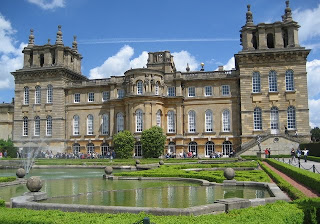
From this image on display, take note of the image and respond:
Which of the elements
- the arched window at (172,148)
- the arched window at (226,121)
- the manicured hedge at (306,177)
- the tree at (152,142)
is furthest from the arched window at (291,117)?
the manicured hedge at (306,177)

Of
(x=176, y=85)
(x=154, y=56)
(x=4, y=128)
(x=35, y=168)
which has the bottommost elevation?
(x=35, y=168)

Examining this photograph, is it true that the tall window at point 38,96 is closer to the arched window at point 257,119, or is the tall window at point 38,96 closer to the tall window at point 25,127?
the tall window at point 25,127

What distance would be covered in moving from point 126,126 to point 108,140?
3.58 m

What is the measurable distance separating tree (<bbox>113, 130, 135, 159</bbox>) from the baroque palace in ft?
5.25

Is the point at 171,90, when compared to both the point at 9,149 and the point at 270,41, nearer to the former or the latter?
the point at 270,41

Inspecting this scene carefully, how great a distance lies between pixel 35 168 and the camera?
31812 millimetres

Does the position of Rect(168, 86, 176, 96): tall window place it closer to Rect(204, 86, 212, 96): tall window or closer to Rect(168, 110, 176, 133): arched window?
Rect(168, 110, 176, 133): arched window

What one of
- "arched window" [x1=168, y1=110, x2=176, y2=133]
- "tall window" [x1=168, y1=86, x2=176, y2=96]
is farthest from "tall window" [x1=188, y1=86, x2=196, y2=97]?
"arched window" [x1=168, y1=110, x2=176, y2=133]

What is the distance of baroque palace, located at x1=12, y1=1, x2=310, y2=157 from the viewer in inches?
1635

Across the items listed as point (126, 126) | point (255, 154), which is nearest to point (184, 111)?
point (126, 126)

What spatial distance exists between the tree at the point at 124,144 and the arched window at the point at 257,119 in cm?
1482

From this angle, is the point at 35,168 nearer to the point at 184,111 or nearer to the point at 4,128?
the point at 184,111

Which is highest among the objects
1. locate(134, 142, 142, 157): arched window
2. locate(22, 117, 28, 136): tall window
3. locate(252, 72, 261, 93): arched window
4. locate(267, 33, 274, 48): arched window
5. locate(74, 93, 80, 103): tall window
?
locate(267, 33, 274, 48): arched window

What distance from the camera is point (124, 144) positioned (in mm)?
41969
